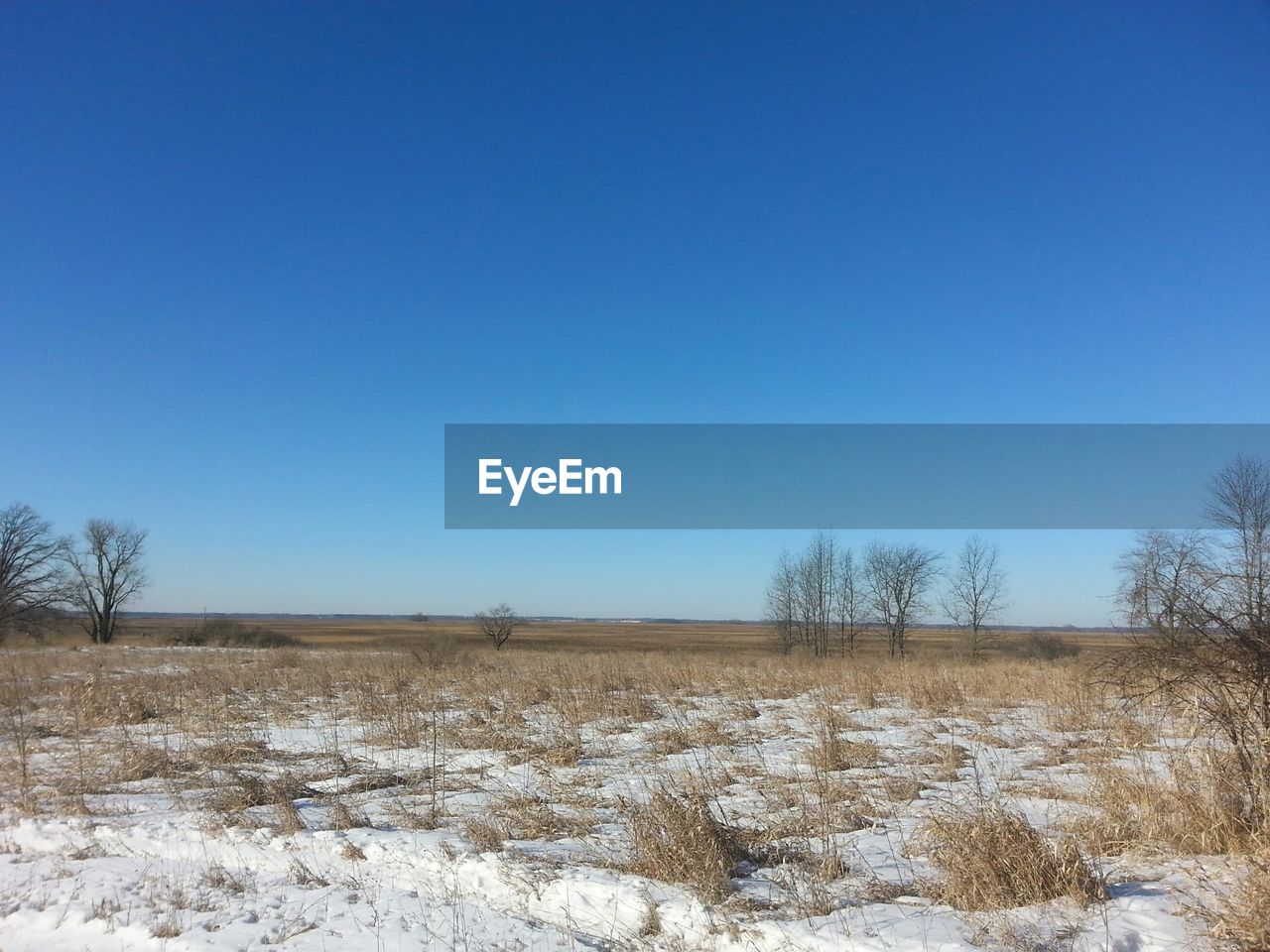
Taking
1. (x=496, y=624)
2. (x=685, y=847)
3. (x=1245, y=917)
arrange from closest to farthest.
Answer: (x=1245, y=917) → (x=685, y=847) → (x=496, y=624)

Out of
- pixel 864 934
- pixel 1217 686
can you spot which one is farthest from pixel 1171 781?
pixel 864 934

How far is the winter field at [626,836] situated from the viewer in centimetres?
397

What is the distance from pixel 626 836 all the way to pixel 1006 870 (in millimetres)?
2588

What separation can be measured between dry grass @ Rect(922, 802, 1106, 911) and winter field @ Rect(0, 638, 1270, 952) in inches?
0.6

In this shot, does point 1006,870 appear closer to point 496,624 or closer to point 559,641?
point 496,624

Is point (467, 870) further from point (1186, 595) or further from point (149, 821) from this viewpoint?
point (1186, 595)

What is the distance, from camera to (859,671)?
1705 centimetres

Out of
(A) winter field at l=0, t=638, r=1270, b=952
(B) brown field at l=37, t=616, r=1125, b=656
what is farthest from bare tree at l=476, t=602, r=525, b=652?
(A) winter field at l=0, t=638, r=1270, b=952

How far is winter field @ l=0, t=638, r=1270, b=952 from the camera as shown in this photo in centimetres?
397

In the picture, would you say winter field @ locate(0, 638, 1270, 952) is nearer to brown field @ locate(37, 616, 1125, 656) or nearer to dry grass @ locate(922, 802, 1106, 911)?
dry grass @ locate(922, 802, 1106, 911)

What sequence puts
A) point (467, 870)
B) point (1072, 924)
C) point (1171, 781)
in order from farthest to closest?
point (1171, 781)
point (467, 870)
point (1072, 924)

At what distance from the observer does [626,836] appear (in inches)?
212

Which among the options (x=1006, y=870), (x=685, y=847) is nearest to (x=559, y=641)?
(x=685, y=847)

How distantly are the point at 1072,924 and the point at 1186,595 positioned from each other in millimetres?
2531
